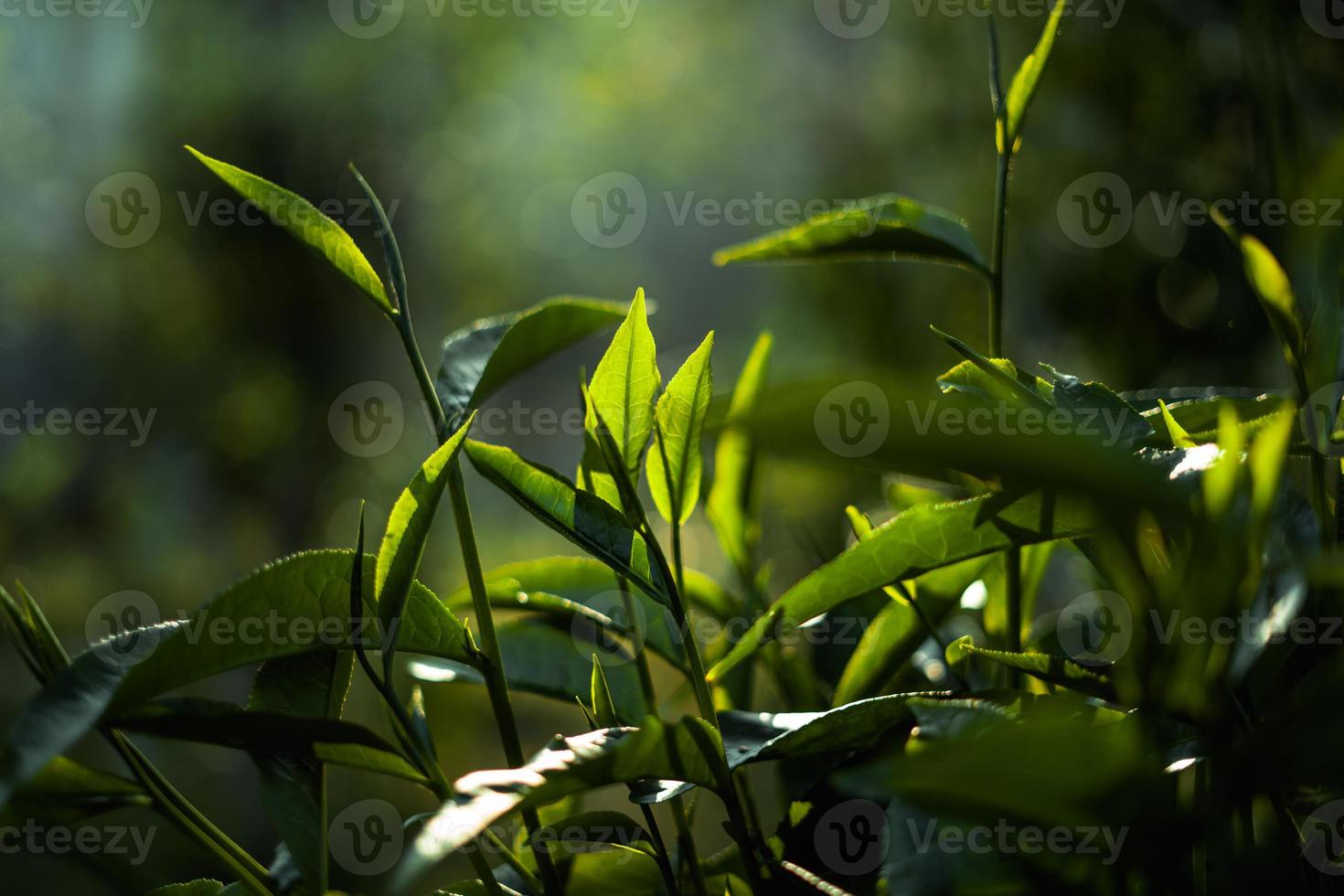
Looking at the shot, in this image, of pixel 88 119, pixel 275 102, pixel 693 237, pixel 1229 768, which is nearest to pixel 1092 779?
pixel 1229 768

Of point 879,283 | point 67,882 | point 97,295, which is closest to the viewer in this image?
point 879,283

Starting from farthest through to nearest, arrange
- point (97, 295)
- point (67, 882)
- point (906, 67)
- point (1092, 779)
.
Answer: point (97, 295) < point (67, 882) < point (906, 67) < point (1092, 779)

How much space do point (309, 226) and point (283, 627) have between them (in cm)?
8

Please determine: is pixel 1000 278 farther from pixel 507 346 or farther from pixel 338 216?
pixel 338 216

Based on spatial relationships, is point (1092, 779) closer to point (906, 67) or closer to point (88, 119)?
point (906, 67)

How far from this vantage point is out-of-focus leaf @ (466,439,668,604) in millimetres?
182

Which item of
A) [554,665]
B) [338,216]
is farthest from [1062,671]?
[338,216]

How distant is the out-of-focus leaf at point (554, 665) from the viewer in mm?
243

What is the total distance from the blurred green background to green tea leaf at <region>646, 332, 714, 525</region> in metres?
0.97

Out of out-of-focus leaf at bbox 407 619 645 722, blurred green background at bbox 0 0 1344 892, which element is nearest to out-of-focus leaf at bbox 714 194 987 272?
out-of-focus leaf at bbox 407 619 645 722

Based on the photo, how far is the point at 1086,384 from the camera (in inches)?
6.9

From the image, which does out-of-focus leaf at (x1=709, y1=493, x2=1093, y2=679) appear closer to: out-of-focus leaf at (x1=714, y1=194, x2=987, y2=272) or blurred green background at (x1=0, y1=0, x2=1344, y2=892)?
out-of-focus leaf at (x1=714, y1=194, x2=987, y2=272)

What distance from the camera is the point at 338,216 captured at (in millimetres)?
2215

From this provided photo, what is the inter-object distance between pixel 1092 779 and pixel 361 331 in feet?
8.51
